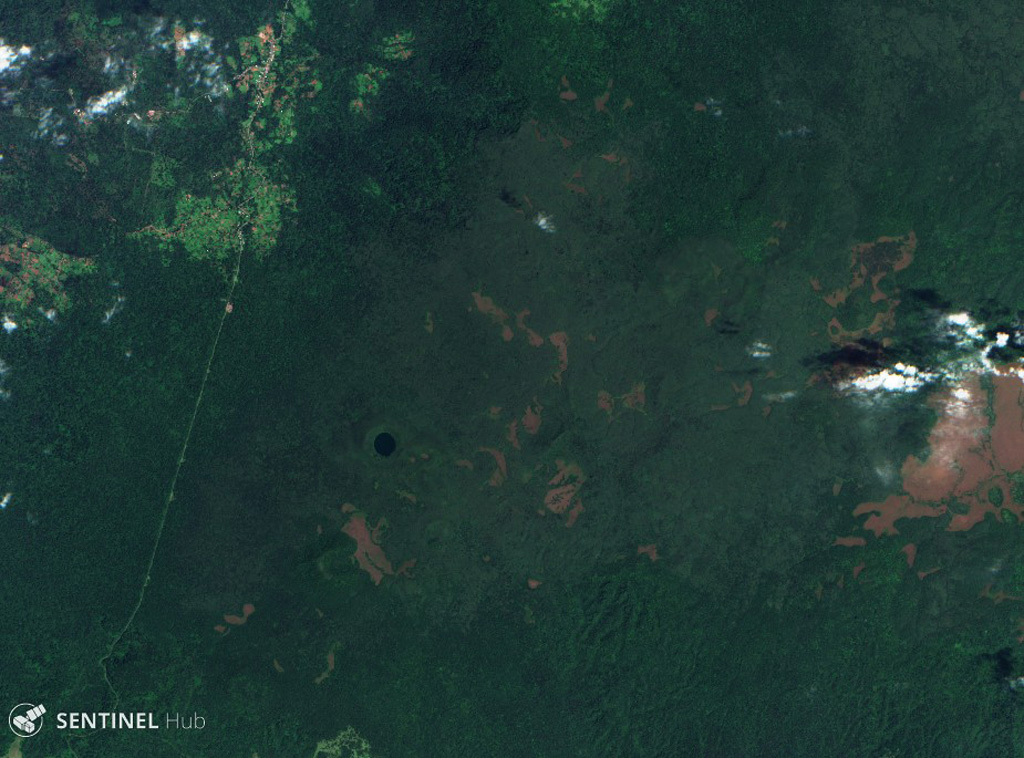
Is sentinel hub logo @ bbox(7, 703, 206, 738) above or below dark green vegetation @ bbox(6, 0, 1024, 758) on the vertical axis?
below

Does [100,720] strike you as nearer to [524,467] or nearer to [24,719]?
[24,719]

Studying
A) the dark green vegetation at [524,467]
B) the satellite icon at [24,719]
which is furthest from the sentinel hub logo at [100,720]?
the dark green vegetation at [524,467]

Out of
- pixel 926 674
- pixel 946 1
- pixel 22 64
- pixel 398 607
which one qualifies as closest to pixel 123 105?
pixel 22 64

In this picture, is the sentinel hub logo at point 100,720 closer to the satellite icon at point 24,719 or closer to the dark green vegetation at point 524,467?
the satellite icon at point 24,719

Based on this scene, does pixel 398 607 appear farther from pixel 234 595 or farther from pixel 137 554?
pixel 137 554

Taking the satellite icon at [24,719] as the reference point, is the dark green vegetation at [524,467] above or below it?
above

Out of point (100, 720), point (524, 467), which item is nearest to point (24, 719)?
point (100, 720)

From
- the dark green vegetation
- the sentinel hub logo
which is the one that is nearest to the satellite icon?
the sentinel hub logo

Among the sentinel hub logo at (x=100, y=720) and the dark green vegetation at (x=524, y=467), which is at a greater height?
the dark green vegetation at (x=524, y=467)

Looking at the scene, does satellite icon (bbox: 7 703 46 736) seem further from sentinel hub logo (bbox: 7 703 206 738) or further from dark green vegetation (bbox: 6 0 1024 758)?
dark green vegetation (bbox: 6 0 1024 758)
